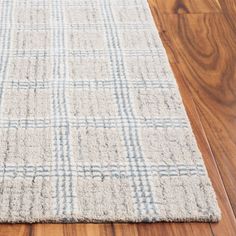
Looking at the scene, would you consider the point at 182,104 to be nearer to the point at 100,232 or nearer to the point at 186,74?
the point at 186,74

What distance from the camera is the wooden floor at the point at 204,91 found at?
0.66m

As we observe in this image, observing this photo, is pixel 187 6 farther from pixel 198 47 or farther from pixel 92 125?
pixel 92 125

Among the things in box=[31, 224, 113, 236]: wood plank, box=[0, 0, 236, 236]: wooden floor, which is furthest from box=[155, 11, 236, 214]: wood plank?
box=[31, 224, 113, 236]: wood plank

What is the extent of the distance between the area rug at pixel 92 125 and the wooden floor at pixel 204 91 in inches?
0.7

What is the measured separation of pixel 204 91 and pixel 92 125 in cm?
29

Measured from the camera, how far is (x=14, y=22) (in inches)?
42.6

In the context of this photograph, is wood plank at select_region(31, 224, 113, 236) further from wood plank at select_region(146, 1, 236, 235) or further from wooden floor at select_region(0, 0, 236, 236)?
wood plank at select_region(146, 1, 236, 235)

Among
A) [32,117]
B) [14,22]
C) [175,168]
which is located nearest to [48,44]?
[14,22]

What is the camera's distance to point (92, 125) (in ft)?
2.68

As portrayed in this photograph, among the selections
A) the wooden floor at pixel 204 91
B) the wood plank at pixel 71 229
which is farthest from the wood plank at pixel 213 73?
the wood plank at pixel 71 229

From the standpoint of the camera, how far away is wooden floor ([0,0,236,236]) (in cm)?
66

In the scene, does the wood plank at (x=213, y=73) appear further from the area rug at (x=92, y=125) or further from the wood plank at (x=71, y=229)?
the wood plank at (x=71, y=229)

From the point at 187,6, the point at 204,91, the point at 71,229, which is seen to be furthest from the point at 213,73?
the point at 71,229

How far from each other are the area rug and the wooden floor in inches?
0.7
